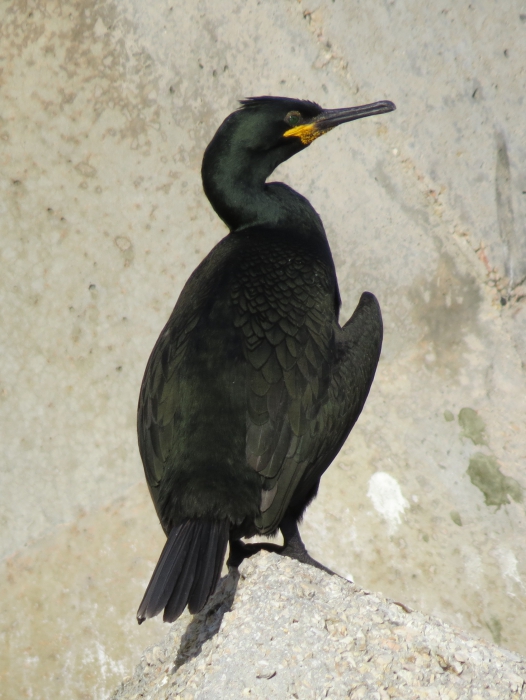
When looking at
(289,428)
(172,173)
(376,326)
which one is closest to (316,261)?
(376,326)

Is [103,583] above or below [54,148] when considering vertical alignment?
below

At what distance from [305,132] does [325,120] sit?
0.13 m

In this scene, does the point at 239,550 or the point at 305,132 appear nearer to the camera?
the point at 239,550

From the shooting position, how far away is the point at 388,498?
5.18 meters

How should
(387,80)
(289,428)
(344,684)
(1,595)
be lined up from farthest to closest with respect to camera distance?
(387,80) → (1,595) → (289,428) → (344,684)

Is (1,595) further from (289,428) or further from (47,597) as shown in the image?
(289,428)

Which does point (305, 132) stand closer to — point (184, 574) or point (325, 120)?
point (325, 120)

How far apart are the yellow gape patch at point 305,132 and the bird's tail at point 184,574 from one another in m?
1.92

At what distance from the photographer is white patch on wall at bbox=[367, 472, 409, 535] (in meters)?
5.14

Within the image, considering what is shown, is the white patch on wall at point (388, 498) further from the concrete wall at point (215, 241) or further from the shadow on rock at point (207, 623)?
the shadow on rock at point (207, 623)

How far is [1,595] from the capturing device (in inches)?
190

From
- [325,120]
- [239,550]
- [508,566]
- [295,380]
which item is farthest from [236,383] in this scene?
[508,566]

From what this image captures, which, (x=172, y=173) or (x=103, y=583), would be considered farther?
(x=172, y=173)

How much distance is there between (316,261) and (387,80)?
2.45 metres
